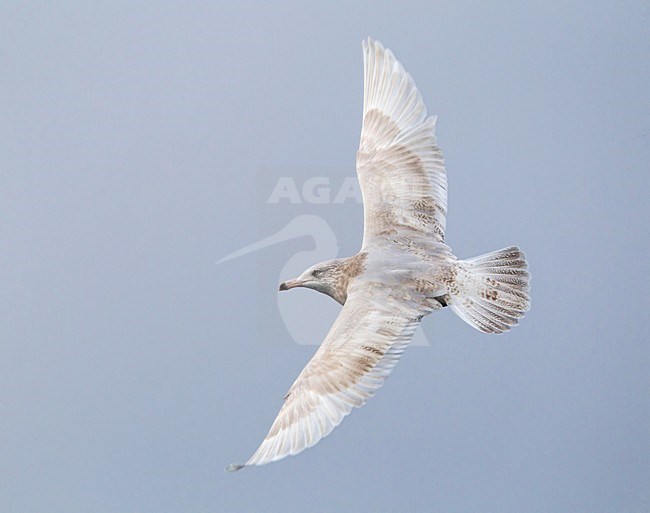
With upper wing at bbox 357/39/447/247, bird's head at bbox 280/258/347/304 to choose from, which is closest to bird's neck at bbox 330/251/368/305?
bird's head at bbox 280/258/347/304

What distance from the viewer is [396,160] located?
7121 millimetres

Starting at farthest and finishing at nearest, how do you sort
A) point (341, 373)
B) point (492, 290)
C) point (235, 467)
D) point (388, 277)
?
1. point (492, 290)
2. point (388, 277)
3. point (341, 373)
4. point (235, 467)

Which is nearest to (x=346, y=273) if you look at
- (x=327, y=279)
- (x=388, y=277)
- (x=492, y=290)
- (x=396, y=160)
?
(x=327, y=279)

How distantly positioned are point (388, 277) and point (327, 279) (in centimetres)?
55

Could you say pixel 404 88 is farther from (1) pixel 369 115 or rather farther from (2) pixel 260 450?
(2) pixel 260 450

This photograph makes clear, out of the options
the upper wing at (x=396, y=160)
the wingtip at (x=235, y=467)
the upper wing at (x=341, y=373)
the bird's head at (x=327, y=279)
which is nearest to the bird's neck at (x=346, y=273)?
the bird's head at (x=327, y=279)

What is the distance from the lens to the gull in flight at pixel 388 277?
5.42 m

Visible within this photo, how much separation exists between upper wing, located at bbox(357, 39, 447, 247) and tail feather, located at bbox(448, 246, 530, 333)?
439mm

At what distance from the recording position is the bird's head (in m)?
6.55

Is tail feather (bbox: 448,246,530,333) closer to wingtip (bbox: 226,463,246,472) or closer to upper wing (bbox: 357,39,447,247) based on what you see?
upper wing (bbox: 357,39,447,247)

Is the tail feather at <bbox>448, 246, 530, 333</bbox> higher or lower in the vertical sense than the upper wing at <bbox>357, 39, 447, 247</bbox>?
lower

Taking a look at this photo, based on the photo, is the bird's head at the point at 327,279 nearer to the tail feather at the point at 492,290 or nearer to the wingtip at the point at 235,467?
the tail feather at the point at 492,290

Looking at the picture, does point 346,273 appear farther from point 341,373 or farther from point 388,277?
point 341,373

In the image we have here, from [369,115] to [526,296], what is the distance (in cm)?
210
